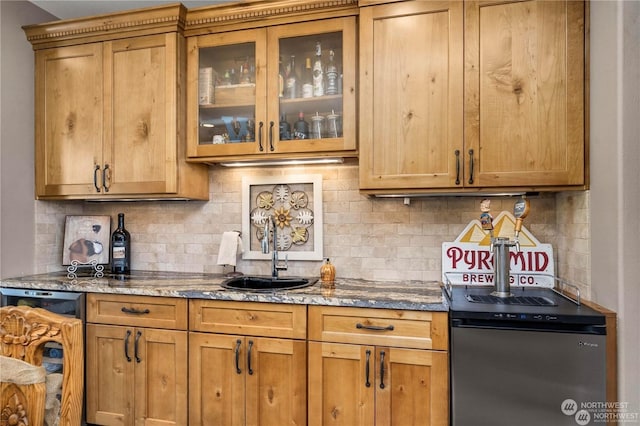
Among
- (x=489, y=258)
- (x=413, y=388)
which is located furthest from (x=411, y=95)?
(x=413, y=388)

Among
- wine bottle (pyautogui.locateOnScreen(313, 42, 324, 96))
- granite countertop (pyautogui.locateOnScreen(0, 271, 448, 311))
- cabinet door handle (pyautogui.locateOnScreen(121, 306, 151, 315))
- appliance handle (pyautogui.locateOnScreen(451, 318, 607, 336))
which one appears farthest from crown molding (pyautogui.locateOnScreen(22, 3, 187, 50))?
appliance handle (pyautogui.locateOnScreen(451, 318, 607, 336))

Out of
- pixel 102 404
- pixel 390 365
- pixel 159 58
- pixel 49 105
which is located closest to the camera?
pixel 390 365

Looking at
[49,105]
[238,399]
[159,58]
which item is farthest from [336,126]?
[49,105]

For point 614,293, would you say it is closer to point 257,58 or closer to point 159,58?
point 257,58

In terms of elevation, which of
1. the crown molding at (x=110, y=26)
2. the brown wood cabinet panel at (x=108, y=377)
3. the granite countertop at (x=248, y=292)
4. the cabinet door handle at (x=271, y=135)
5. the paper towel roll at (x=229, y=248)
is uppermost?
the crown molding at (x=110, y=26)

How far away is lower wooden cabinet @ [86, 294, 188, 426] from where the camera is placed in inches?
75.6

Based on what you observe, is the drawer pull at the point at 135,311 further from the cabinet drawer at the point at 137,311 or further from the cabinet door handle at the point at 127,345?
the cabinet door handle at the point at 127,345

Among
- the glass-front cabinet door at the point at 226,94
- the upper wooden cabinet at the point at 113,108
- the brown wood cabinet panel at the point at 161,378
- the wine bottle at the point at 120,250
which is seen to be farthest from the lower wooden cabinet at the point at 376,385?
the wine bottle at the point at 120,250

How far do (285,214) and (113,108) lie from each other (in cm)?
126

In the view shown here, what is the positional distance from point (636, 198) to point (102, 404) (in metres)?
2.74

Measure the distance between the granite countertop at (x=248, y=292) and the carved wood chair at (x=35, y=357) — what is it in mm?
795

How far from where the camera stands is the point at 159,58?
2.19m

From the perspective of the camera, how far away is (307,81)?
2.12 m

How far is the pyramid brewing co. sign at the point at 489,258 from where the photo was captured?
204 cm
